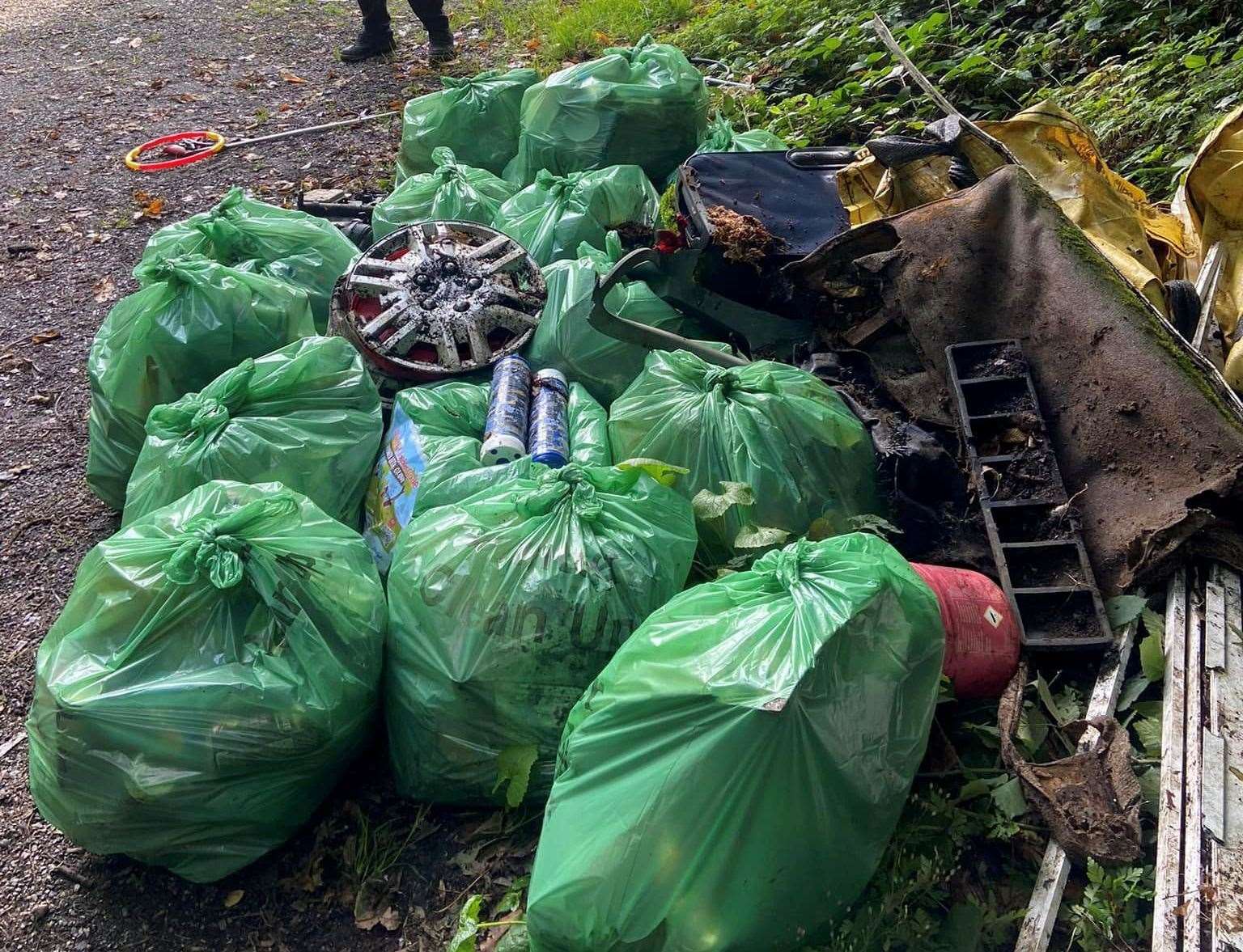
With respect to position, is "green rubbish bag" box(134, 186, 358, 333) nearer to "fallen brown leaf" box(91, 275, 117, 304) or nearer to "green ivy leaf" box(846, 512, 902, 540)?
"fallen brown leaf" box(91, 275, 117, 304)

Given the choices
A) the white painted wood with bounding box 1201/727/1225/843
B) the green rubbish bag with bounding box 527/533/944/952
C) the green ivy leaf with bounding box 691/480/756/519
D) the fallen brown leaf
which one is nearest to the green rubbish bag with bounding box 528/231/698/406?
the green ivy leaf with bounding box 691/480/756/519

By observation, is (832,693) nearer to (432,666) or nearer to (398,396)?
(432,666)

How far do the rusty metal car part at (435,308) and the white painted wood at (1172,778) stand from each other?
185 centimetres

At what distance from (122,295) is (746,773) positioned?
373 centimetres

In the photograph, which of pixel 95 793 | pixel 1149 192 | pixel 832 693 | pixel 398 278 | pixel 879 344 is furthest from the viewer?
pixel 1149 192

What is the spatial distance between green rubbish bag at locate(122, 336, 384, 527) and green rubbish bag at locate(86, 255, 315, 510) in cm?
30

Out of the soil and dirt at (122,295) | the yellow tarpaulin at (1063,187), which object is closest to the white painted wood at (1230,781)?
the yellow tarpaulin at (1063,187)

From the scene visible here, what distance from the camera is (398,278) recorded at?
2947mm

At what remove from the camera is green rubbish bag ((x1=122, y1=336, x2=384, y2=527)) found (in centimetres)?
Result: 230

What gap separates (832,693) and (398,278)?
2.07 m

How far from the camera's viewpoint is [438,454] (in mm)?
2383

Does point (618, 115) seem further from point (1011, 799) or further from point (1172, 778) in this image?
point (1172, 778)

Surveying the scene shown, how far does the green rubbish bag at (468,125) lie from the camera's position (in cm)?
415

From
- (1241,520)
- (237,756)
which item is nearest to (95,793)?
(237,756)
